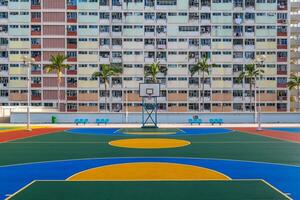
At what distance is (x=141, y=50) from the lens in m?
83.2

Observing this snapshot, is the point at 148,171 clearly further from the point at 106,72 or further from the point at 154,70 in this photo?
the point at 106,72

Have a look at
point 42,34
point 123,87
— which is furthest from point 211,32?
point 42,34

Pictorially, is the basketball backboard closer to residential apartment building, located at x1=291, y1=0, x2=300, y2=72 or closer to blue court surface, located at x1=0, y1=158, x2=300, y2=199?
blue court surface, located at x1=0, y1=158, x2=300, y2=199

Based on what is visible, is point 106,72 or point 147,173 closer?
point 147,173

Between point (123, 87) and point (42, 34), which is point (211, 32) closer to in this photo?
point (123, 87)

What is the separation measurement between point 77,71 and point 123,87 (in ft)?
42.4

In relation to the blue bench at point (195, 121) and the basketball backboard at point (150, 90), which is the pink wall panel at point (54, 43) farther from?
the blue bench at point (195, 121)

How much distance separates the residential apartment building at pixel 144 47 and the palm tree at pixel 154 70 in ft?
4.50

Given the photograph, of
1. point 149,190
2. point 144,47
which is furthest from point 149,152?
point 144,47

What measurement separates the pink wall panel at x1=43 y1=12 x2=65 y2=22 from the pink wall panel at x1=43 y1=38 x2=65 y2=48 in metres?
5.03

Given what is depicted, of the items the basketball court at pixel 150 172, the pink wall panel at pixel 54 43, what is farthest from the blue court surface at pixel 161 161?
the pink wall panel at pixel 54 43

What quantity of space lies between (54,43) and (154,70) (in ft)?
92.8

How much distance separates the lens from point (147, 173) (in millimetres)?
14039

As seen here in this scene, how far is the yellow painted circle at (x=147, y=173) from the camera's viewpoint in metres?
13.1
